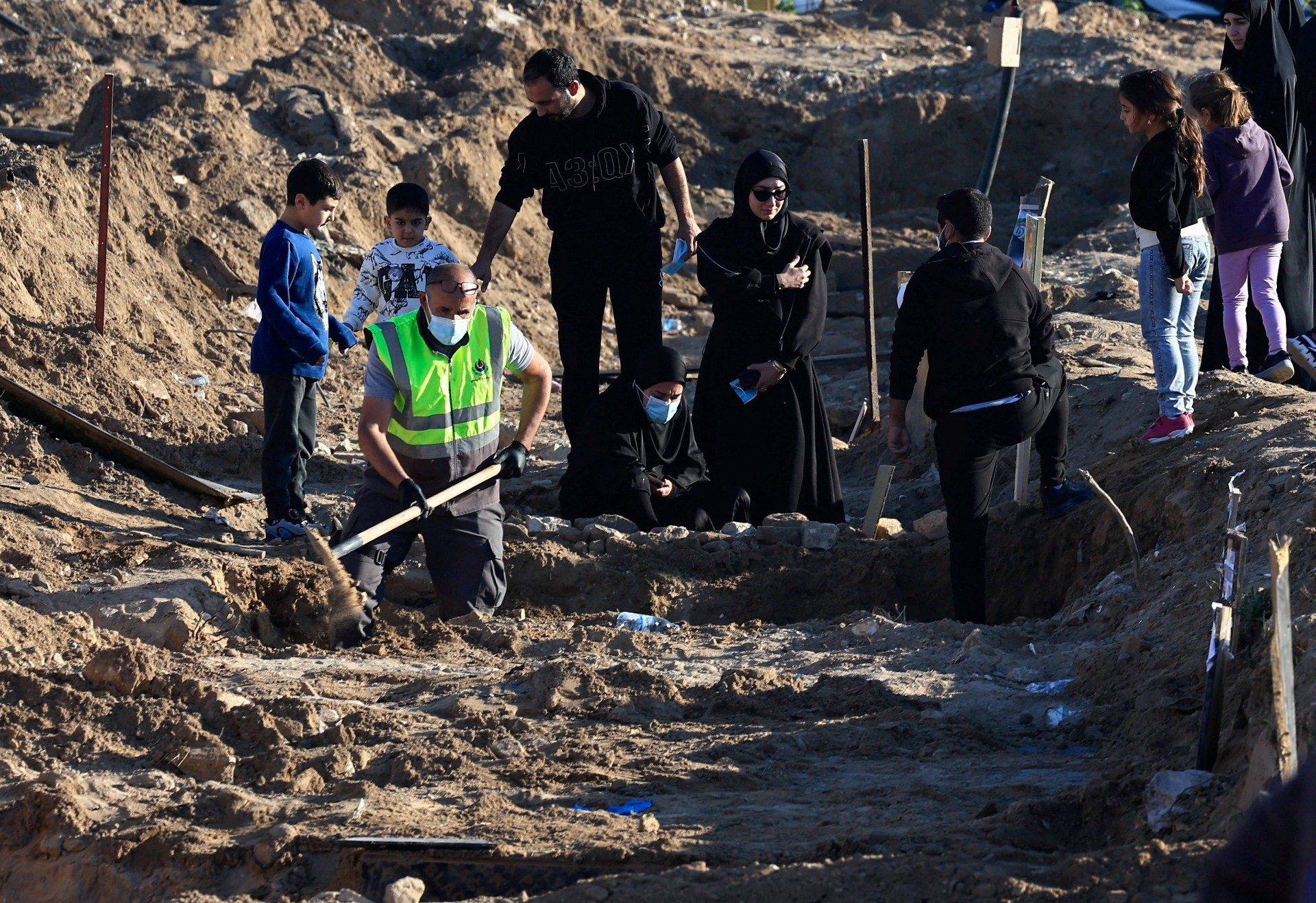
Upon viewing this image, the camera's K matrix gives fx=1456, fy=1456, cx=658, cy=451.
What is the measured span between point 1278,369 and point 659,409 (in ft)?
9.76

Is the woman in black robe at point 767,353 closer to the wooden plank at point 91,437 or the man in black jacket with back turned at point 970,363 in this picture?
the man in black jacket with back turned at point 970,363

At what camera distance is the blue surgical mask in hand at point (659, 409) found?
23.0 ft

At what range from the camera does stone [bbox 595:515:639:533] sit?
6938 mm

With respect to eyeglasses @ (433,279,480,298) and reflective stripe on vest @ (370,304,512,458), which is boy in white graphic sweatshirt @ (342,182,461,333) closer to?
reflective stripe on vest @ (370,304,512,458)

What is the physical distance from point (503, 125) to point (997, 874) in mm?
12345

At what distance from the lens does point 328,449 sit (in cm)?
926

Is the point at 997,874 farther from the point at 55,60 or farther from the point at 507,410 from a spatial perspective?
the point at 55,60

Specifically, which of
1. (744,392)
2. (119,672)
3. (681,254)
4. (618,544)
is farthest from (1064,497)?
(119,672)

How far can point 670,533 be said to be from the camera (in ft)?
22.4

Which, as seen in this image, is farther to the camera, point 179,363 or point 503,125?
point 503,125

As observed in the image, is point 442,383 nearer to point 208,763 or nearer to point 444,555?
point 444,555

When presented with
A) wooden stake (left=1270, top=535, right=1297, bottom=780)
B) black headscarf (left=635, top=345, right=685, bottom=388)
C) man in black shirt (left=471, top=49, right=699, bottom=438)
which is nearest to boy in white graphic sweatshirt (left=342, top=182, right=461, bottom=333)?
man in black shirt (left=471, top=49, right=699, bottom=438)

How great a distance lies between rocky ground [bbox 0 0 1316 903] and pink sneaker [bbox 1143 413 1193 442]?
7 cm

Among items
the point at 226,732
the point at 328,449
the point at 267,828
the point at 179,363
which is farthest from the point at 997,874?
the point at 179,363
